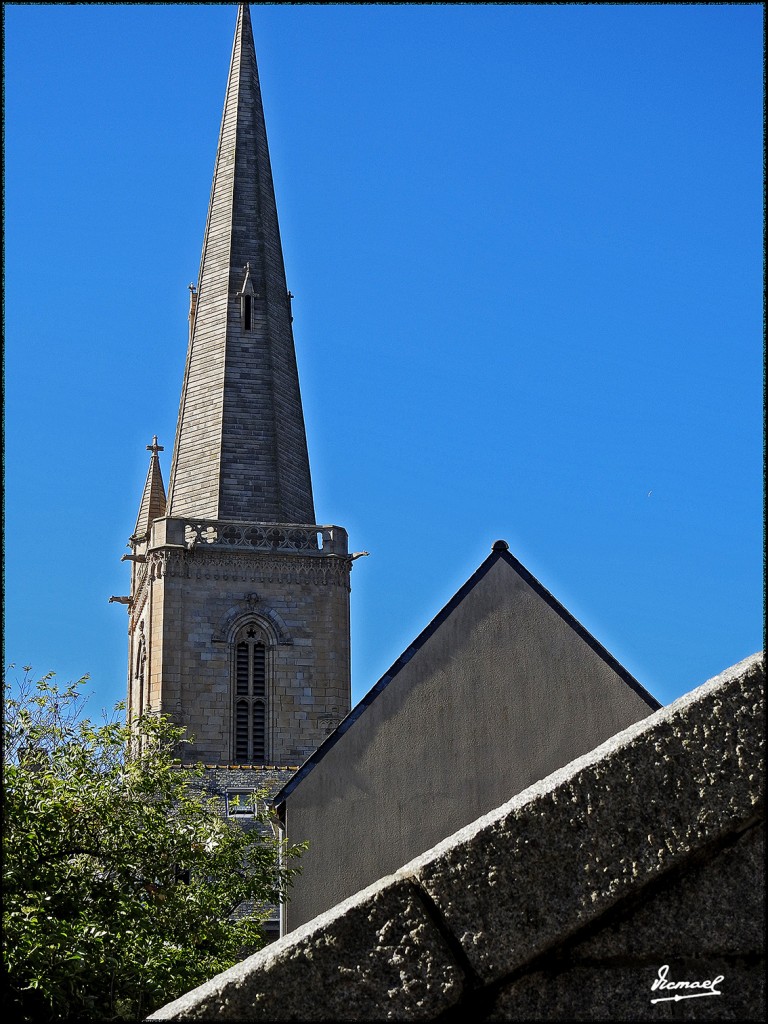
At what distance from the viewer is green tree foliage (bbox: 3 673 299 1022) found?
11.6m

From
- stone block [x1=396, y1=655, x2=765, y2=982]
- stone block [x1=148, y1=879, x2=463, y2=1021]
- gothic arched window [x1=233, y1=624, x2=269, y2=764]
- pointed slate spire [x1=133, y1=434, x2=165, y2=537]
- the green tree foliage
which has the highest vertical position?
pointed slate spire [x1=133, y1=434, x2=165, y2=537]

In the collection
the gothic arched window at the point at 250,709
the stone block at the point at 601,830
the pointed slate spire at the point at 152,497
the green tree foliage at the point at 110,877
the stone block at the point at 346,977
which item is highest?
the pointed slate spire at the point at 152,497

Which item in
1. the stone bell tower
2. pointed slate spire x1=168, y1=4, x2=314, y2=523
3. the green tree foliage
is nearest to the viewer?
the green tree foliage

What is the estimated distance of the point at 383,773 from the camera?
17719mm

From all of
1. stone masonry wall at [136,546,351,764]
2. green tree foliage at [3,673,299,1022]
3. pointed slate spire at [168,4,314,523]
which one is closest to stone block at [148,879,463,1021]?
green tree foliage at [3,673,299,1022]

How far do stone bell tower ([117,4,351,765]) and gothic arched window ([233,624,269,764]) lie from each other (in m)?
0.04

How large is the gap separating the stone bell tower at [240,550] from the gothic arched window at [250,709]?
4 centimetres

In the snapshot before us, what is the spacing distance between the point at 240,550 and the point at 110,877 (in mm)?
35986

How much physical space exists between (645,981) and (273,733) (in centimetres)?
4575

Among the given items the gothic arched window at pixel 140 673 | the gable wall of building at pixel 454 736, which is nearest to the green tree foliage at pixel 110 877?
the gable wall of building at pixel 454 736

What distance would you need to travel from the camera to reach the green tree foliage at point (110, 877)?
11.6m

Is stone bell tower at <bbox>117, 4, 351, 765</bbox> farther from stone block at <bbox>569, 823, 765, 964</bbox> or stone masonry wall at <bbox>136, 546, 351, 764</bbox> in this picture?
stone block at <bbox>569, 823, 765, 964</bbox>

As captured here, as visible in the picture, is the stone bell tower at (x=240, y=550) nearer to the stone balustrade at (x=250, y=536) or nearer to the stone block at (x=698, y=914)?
the stone balustrade at (x=250, y=536)

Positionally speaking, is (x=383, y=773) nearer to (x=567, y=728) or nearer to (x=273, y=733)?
(x=567, y=728)
